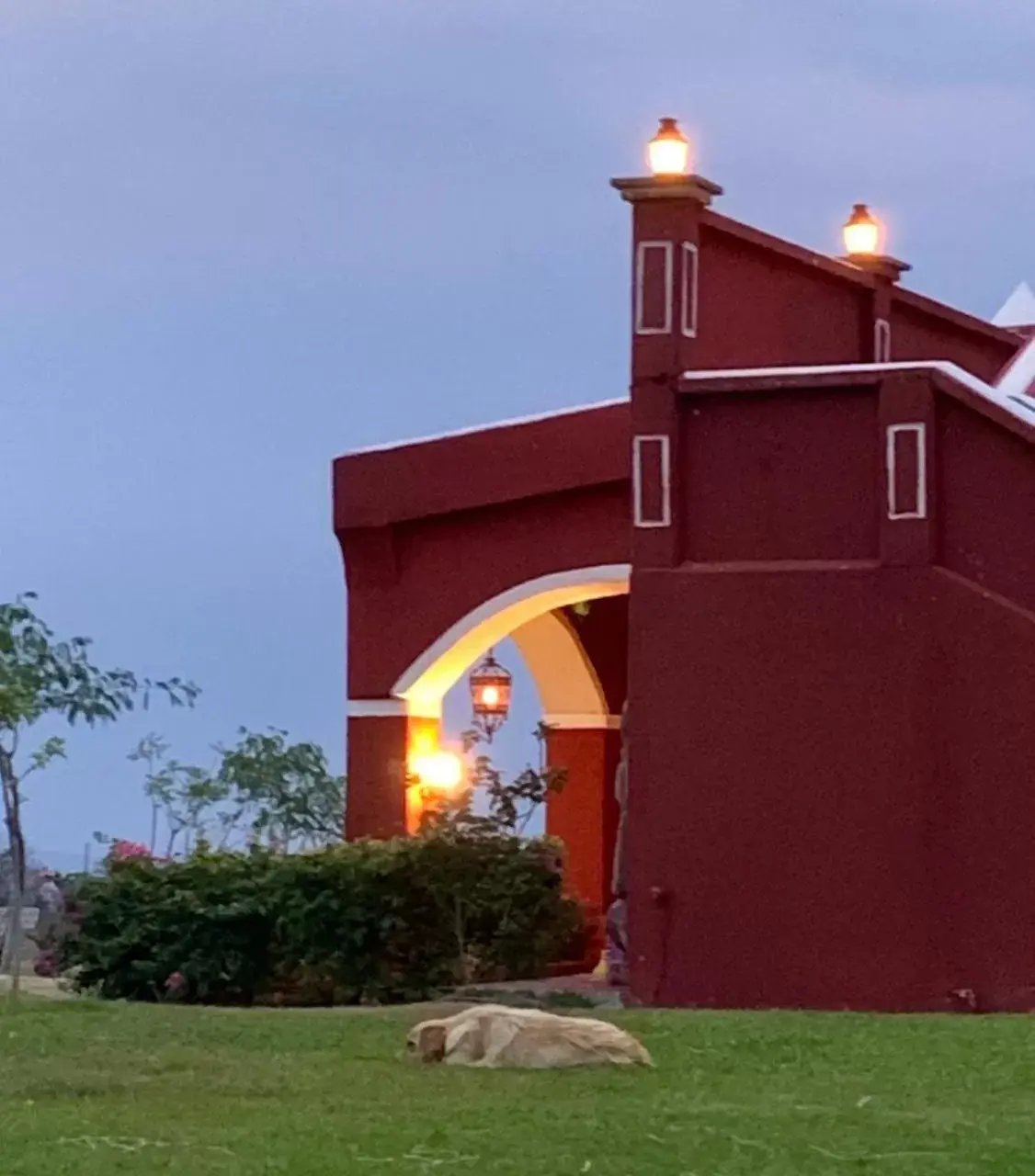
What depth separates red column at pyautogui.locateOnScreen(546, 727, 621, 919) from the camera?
18.7 m

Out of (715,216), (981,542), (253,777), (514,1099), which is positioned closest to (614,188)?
(715,216)

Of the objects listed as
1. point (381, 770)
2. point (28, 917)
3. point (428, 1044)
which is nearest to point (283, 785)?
point (28, 917)

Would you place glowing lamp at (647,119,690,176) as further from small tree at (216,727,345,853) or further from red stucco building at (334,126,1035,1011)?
small tree at (216,727,345,853)

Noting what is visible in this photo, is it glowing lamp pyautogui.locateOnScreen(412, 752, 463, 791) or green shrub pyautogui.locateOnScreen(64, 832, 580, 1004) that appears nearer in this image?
green shrub pyautogui.locateOnScreen(64, 832, 580, 1004)

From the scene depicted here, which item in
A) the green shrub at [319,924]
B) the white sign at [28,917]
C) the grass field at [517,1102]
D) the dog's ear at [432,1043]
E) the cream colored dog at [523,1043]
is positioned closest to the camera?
the grass field at [517,1102]

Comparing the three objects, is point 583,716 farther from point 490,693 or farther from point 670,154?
point 670,154

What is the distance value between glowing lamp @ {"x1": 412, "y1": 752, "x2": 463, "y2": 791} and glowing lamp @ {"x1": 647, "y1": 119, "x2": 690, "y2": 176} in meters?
4.40

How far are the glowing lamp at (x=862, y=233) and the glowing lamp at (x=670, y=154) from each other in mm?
3156

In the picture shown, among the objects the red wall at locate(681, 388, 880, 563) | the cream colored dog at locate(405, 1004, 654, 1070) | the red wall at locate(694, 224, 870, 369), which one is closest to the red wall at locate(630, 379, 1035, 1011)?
the red wall at locate(681, 388, 880, 563)

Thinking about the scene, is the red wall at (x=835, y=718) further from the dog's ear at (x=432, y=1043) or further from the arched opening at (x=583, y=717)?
the arched opening at (x=583, y=717)

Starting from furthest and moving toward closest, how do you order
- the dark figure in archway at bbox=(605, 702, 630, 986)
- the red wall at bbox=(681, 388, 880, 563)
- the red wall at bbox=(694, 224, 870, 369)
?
the red wall at bbox=(694, 224, 870, 369) → the dark figure in archway at bbox=(605, 702, 630, 986) → the red wall at bbox=(681, 388, 880, 563)

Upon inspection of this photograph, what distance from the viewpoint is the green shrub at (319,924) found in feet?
48.5

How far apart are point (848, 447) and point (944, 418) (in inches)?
21.1

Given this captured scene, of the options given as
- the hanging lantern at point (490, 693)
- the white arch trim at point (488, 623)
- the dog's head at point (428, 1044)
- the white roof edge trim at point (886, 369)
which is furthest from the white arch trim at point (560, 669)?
the dog's head at point (428, 1044)
